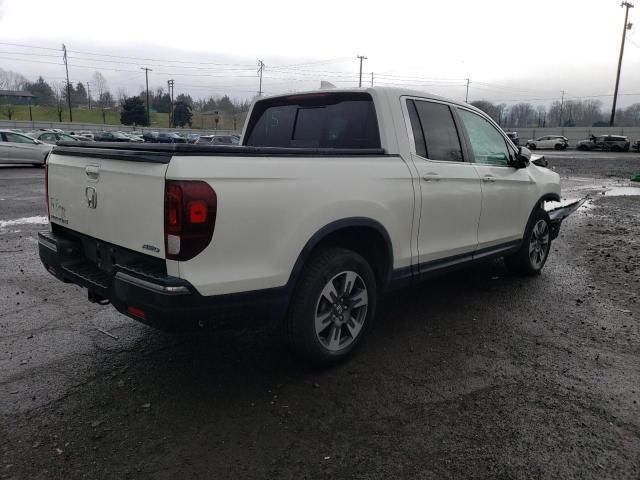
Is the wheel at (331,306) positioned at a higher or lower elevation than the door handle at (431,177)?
lower

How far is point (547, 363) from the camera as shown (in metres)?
3.73

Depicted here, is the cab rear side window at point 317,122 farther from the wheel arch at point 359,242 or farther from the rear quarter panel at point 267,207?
the wheel arch at point 359,242

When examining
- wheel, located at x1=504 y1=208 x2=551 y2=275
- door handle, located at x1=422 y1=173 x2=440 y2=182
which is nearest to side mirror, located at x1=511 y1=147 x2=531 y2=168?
wheel, located at x1=504 y1=208 x2=551 y2=275

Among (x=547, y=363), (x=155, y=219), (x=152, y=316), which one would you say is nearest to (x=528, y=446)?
(x=547, y=363)

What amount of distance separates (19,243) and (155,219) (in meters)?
5.81

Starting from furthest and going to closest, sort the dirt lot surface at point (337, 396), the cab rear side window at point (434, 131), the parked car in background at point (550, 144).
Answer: the parked car in background at point (550, 144) → the cab rear side window at point (434, 131) → the dirt lot surface at point (337, 396)

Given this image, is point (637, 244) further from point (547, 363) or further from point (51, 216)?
point (51, 216)

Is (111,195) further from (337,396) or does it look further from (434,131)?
(434,131)

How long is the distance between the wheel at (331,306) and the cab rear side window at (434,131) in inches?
49.1

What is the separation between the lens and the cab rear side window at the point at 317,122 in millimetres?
4016

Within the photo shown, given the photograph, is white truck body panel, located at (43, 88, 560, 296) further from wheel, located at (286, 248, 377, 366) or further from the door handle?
wheel, located at (286, 248, 377, 366)

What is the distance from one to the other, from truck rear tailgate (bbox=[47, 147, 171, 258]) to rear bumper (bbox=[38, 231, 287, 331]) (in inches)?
6.1

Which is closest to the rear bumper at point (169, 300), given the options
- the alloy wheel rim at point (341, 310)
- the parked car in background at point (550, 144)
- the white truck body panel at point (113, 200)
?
the white truck body panel at point (113, 200)

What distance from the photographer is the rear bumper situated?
2.66m
